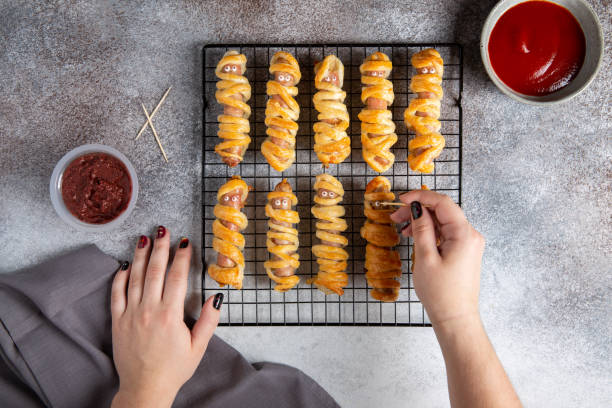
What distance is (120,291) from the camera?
2082 mm

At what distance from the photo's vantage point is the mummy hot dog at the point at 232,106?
200 centimetres

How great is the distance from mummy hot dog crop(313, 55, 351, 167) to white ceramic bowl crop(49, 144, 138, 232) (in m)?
0.98

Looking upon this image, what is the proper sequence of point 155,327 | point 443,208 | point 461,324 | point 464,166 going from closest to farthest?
point 461,324
point 443,208
point 155,327
point 464,166

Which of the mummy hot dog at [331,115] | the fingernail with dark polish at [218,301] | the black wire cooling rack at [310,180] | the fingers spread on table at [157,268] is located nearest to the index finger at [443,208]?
the black wire cooling rack at [310,180]

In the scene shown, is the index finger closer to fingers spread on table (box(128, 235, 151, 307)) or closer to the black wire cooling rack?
the black wire cooling rack

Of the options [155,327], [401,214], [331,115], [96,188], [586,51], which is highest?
[586,51]

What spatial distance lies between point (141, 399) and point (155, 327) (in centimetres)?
32

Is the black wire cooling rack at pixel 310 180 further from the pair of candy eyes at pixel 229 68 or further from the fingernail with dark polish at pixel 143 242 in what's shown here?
the fingernail with dark polish at pixel 143 242

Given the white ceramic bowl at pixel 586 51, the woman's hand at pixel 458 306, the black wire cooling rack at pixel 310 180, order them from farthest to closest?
the black wire cooling rack at pixel 310 180 → the white ceramic bowl at pixel 586 51 → the woman's hand at pixel 458 306

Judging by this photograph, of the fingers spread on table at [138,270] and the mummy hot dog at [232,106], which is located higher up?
the mummy hot dog at [232,106]

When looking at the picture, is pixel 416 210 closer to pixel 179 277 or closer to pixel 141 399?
pixel 179 277

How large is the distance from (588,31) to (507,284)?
1379 mm

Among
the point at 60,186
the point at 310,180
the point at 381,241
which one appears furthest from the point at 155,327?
the point at 381,241

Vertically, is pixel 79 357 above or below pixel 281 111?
below
